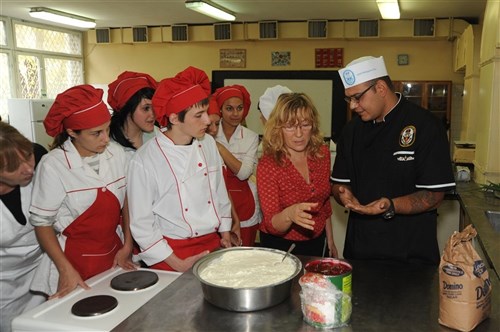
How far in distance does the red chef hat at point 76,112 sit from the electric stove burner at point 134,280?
62 centimetres

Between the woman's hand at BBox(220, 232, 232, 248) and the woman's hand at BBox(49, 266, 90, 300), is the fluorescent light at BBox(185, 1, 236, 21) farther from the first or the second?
the woman's hand at BBox(49, 266, 90, 300)

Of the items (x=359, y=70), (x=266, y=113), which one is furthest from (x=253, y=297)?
(x=266, y=113)

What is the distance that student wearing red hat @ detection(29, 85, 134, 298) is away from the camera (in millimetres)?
1698

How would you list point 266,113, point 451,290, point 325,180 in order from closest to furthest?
point 451,290
point 325,180
point 266,113

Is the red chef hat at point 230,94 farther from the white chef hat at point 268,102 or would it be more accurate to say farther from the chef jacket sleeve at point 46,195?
the chef jacket sleeve at point 46,195

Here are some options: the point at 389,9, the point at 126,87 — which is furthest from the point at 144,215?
the point at 389,9

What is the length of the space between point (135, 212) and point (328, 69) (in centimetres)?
568

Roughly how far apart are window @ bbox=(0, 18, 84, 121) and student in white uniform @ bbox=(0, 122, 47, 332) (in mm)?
5269

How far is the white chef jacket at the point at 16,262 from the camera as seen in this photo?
173 cm

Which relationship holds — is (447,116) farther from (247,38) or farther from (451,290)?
(451,290)

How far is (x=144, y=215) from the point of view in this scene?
176 cm

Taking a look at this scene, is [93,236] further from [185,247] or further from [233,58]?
[233,58]

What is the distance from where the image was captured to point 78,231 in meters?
1.80

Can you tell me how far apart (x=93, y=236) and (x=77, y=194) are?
199 millimetres
